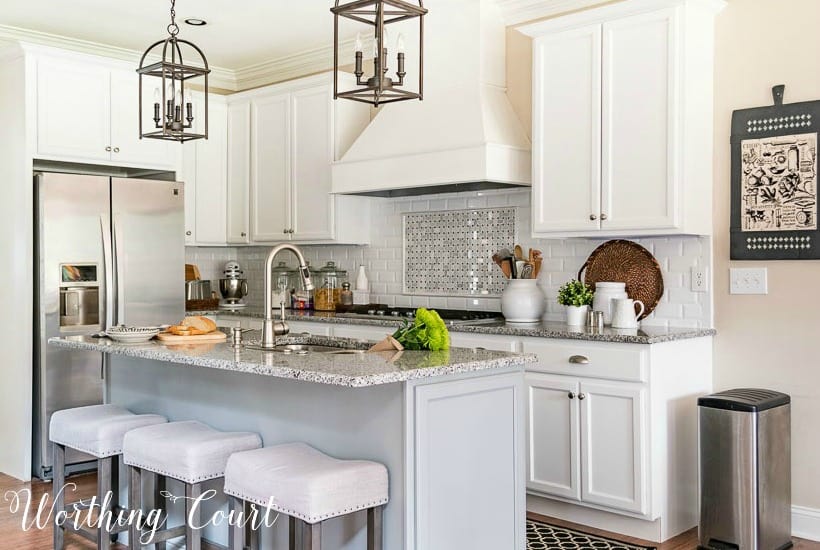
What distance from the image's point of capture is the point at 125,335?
3453mm

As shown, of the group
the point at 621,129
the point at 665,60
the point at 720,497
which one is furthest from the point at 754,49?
the point at 720,497

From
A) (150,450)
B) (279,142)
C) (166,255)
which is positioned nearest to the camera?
(150,450)

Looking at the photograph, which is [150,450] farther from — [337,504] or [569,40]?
[569,40]

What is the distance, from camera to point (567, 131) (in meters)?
4.21

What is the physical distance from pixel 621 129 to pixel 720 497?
1698 mm

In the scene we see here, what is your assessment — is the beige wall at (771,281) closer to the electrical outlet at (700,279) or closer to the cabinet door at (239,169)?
the electrical outlet at (700,279)

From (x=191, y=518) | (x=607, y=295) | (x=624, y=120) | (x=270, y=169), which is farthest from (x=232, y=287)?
(x=191, y=518)

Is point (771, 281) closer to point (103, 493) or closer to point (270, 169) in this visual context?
point (103, 493)

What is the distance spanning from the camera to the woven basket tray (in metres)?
4.25

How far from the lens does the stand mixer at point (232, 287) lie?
611cm

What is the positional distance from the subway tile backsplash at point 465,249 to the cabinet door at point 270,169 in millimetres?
390

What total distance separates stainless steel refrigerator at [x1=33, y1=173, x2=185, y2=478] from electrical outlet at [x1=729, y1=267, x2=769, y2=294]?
3334 millimetres

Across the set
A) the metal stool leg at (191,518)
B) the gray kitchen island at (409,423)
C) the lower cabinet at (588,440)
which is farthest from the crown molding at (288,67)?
the metal stool leg at (191,518)

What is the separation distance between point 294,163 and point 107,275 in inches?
56.0
